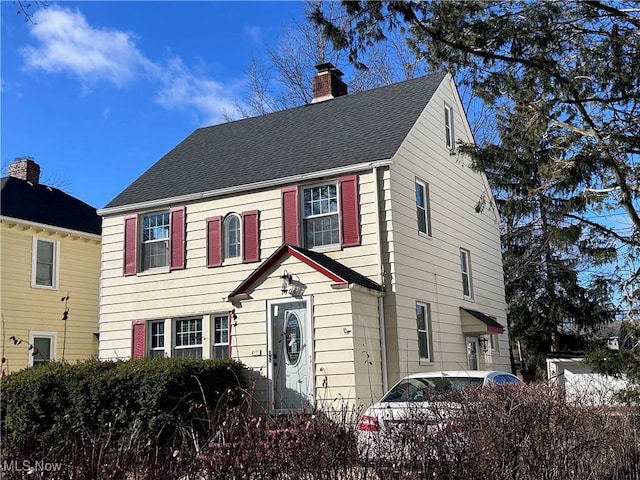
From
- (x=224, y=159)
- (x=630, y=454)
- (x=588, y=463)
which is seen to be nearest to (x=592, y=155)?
(x=630, y=454)

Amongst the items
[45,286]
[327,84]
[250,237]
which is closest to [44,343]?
[45,286]

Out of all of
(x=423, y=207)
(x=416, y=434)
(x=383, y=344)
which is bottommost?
(x=416, y=434)

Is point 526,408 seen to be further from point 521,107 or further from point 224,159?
point 224,159

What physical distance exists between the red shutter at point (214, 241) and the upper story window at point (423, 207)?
4913mm

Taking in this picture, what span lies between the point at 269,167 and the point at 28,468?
12.7 m

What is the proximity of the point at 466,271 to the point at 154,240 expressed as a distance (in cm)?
873

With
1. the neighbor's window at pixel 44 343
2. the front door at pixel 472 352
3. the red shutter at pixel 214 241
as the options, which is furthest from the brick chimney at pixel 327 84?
the neighbor's window at pixel 44 343

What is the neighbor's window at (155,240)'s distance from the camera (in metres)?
16.6

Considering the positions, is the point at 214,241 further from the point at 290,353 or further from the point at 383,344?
the point at 383,344

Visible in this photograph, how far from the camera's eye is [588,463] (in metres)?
6.07

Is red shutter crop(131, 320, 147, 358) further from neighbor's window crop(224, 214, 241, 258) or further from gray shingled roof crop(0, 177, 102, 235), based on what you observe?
gray shingled roof crop(0, 177, 102, 235)

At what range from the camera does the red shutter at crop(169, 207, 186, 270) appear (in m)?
16.1

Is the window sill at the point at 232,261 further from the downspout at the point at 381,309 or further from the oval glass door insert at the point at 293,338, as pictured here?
the downspout at the point at 381,309

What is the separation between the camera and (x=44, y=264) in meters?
19.9
